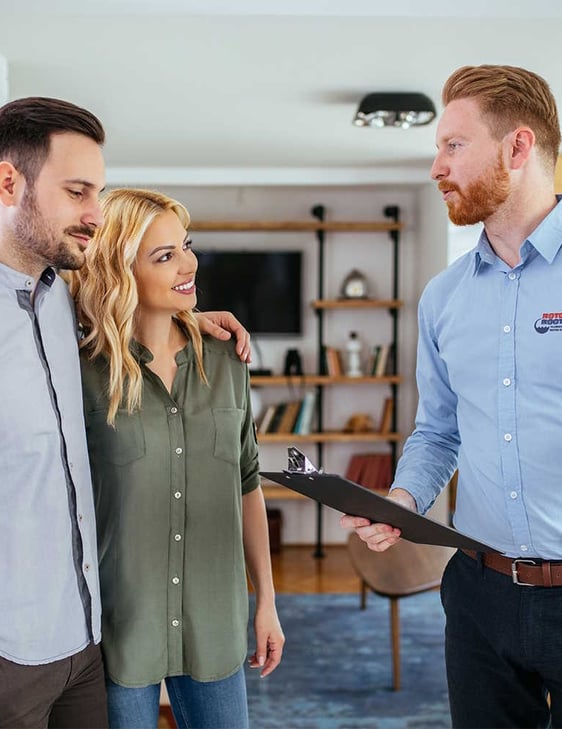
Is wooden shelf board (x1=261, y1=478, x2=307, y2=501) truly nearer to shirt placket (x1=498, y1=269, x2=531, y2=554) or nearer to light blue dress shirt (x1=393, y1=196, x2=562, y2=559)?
light blue dress shirt (x1=393, y1=196, x2=562, y2=559)

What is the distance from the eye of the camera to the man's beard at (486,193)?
1.52m

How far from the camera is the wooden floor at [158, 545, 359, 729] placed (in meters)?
5.45

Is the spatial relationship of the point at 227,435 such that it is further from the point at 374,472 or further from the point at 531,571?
the point at 374,472

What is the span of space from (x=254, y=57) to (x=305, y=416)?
3393mm

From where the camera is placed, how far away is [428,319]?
68.0 inches

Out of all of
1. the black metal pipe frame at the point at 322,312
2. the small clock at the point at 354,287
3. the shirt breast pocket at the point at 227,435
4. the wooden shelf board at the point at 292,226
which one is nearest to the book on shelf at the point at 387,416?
the black metal pipe frame at the point at 322,312

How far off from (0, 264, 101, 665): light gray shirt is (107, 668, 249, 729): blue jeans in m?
0.16

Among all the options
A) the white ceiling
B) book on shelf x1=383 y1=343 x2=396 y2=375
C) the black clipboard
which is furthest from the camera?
book on shelf x1=383 y1=343 x2=396 y2=375

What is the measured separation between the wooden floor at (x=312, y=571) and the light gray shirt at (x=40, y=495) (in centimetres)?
405

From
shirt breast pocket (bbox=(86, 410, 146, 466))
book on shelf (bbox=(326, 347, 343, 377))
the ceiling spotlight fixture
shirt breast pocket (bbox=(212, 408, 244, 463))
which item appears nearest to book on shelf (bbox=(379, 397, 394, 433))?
book on shelf (bbox=(326, 347, 343, 377))

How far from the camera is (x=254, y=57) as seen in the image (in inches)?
126

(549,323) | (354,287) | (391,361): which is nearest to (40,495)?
(549,323)

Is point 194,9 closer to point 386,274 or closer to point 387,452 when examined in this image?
point 386,274

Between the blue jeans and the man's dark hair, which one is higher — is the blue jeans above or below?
below
